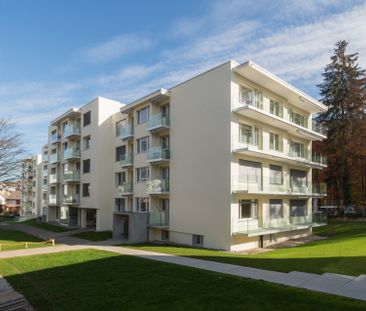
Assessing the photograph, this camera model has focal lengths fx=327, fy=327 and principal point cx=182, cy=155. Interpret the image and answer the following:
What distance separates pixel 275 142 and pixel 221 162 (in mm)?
7097

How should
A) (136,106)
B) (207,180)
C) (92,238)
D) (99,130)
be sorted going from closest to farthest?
1. (207,180)
2. (92,238)
3. (136,106)
4. (99,130)

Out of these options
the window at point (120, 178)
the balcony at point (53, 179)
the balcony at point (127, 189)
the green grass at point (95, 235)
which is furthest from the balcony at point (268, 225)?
the balcony at point (53, 179)

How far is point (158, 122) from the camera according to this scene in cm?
2662

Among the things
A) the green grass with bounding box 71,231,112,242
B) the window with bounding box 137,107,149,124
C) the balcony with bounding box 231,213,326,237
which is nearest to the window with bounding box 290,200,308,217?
the balcony with bounding box 231,213,326,237

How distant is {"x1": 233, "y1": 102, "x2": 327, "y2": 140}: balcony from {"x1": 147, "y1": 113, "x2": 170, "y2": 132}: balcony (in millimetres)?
6791

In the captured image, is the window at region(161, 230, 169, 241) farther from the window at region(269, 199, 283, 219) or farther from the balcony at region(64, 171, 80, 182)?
the balcony at region(64, 171, 80, 182)

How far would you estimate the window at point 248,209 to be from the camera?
22212 mm

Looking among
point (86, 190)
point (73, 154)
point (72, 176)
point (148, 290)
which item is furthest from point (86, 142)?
point (148, 290)

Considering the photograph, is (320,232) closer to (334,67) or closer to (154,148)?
(154,148)

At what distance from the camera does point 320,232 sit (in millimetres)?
31125

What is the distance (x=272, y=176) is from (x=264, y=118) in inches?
188

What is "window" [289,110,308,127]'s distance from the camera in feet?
95.9

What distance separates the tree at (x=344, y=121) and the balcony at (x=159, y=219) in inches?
1012

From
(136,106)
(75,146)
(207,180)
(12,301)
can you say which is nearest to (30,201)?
(75,146)
